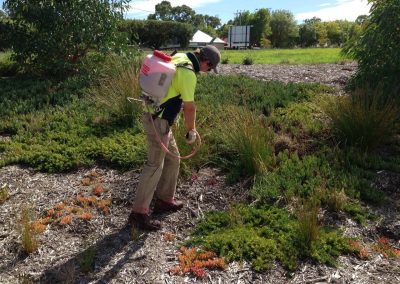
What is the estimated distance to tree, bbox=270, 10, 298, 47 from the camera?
253 feet

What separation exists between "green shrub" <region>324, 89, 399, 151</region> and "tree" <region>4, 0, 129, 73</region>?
6.27 meters

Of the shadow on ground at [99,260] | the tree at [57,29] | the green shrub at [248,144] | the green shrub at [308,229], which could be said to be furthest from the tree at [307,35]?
the shadow on ground at [99,260]

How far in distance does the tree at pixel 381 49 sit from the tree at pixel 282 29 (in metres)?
71.7

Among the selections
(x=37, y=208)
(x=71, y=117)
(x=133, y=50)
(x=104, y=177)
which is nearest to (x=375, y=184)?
(x=104, y=177)

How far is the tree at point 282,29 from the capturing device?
77.2m

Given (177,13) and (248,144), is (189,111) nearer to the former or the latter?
(248,144)

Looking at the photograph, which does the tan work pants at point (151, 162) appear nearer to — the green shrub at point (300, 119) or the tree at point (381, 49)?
the green shrub at point (300, 119)

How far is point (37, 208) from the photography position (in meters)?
4.87

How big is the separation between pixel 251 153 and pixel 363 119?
61.5 inches

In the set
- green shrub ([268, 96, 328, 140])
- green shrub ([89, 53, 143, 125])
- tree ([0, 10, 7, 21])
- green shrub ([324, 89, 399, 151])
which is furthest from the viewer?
tree ([0, 10, 7, 21])

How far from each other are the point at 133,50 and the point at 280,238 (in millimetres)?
7836

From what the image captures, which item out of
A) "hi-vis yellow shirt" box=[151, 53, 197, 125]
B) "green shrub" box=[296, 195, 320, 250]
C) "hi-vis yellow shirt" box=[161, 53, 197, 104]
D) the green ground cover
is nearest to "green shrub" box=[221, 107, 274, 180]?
the green ground cover

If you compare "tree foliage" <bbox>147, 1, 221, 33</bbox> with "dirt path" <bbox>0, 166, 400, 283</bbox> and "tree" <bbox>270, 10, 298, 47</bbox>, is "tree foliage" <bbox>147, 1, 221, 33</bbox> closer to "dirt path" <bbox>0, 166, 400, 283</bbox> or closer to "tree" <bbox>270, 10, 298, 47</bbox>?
"tree" <bbox>270, 10, 298, 47</bbox>

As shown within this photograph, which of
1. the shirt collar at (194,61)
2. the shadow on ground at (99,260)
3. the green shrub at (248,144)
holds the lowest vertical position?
the shadow on ground at (99,260)
